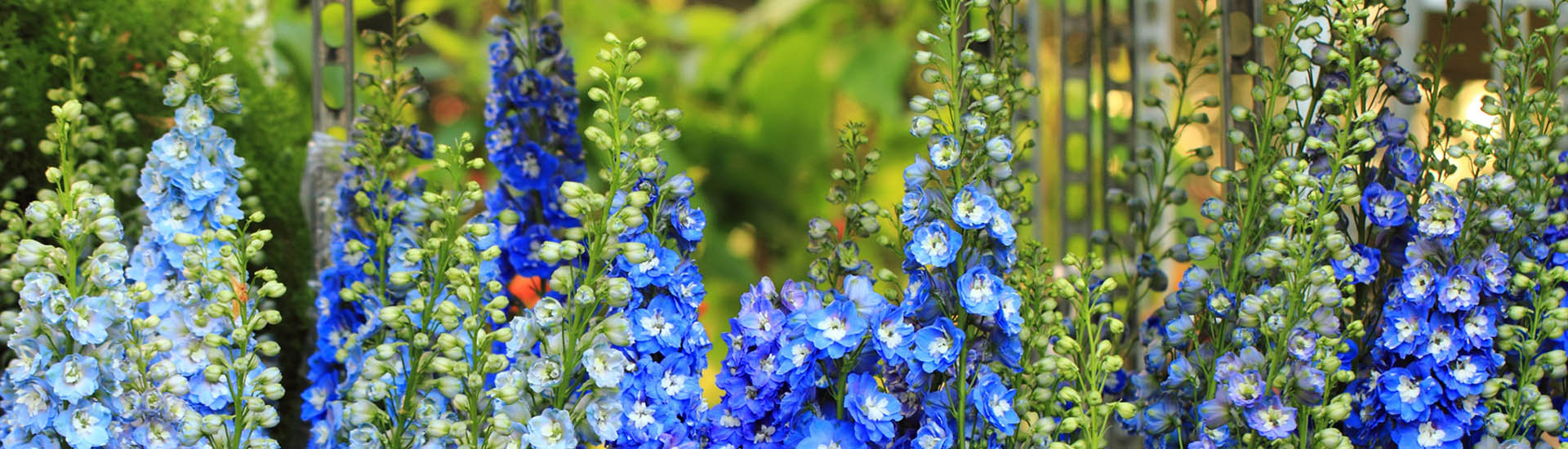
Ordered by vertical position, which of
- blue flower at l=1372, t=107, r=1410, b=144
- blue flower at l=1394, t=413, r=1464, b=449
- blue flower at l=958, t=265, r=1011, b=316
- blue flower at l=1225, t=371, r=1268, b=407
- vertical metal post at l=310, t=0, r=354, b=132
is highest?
vertical metal post at l=310, t=0, r=354, b=132

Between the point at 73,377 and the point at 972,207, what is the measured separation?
0.59 m

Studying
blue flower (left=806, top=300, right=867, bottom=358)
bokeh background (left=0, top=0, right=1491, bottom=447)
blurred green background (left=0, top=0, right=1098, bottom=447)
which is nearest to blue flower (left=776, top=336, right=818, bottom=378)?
blue flower (left=806, top=300, right=867, bottom=358)

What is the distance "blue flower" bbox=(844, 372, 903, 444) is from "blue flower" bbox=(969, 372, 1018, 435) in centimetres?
5

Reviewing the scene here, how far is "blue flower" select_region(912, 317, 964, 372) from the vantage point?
743mm

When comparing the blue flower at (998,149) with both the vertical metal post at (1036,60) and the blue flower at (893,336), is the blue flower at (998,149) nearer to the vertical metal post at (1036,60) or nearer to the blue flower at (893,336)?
the blue flower at (893,336)

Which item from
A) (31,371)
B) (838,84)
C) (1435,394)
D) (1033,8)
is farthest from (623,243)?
(838,84)

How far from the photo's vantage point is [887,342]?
0.75m

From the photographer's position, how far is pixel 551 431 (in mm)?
730

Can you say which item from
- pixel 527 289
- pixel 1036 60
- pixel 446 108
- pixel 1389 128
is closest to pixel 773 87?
pixel 446 108

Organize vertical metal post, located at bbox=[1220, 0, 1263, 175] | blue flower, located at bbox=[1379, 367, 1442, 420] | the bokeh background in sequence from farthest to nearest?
1. the bokeh background
2. vertical metal post, located at bbox=[1220, 0, 1263, 175]
3. blue flower, located at bbox=[1379, 367, 1442, 420]

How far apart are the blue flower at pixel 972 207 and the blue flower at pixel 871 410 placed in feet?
0.39

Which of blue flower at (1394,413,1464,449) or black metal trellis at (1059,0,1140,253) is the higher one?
black metal trellis at (1059,0,1140,253)

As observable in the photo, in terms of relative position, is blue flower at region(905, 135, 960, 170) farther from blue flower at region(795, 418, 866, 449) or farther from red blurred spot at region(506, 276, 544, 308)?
red blurred spot at region(506, 276, 544, 308)

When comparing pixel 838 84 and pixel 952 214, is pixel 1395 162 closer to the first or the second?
pixel 952 214
